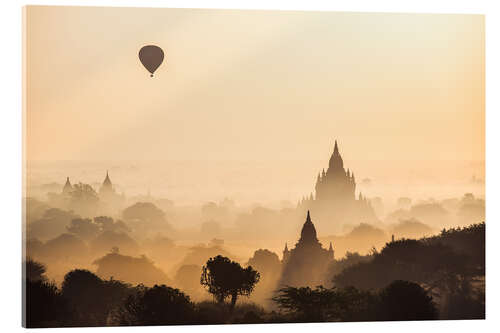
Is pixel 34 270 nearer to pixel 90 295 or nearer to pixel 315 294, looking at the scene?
pixel 90 295

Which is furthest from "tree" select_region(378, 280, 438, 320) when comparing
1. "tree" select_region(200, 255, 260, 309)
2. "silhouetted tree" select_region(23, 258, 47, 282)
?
"silhouetted tree" select_region(23, 258, 47, 282)

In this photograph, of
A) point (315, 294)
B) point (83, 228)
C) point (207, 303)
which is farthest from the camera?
point (315, 294)

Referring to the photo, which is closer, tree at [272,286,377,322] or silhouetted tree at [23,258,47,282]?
silhouetted tree at [23,258,47,282]

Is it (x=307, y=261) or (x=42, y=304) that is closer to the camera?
(x=42, y=304)

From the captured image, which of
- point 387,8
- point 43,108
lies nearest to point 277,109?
point 387,8

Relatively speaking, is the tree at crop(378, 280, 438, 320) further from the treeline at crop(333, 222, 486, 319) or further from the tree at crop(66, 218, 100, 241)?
the tree at crop(66, 218, 100, 241)

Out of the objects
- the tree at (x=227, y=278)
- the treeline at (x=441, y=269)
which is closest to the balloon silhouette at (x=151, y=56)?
the tree at (x=227, y=278)

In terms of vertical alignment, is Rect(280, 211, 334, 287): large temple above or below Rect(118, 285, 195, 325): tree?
above

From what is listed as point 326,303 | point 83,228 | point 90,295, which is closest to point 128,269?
point 90,295
